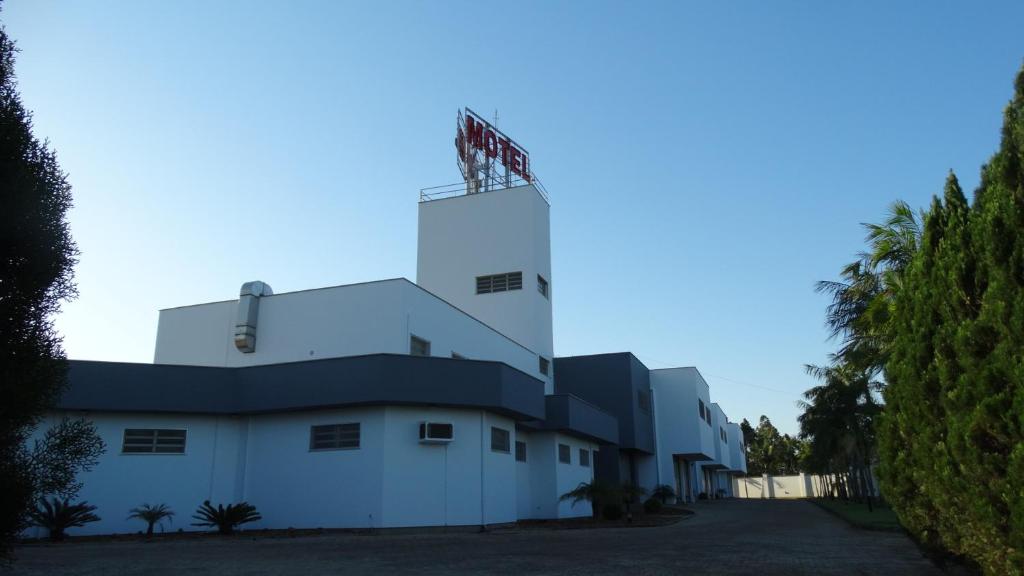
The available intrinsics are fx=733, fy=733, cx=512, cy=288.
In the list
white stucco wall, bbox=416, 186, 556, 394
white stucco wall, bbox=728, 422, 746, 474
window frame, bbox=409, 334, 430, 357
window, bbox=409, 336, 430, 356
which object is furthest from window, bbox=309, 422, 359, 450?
white stucco wall, bbox=728, 422, 746, 474

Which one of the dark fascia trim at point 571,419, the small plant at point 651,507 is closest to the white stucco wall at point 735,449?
the small plant at point 651,507

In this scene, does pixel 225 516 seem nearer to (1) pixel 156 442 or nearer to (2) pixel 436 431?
(1) pixel 156 442

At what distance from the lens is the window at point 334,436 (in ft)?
67.0

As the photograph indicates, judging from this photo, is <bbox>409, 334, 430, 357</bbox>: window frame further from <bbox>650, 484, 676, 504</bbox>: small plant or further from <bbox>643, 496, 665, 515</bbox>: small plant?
<bbox>650, 484, 676, 504</bbox>: small plant

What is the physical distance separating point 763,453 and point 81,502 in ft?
325

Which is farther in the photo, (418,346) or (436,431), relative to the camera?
(418,346)

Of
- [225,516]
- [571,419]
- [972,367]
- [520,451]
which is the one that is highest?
[571,419]

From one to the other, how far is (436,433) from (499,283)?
12831mm

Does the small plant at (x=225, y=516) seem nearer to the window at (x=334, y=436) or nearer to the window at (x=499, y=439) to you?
the window at (x=334, y=436)

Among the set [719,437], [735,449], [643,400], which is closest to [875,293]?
[643,400]

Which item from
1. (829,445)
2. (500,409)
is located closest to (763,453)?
(829,445)

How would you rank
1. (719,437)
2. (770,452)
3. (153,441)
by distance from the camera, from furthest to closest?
(770,452) → (719,437) → (153,441)

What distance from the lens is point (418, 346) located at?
23.7m

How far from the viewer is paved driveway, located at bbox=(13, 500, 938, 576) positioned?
435 inches
